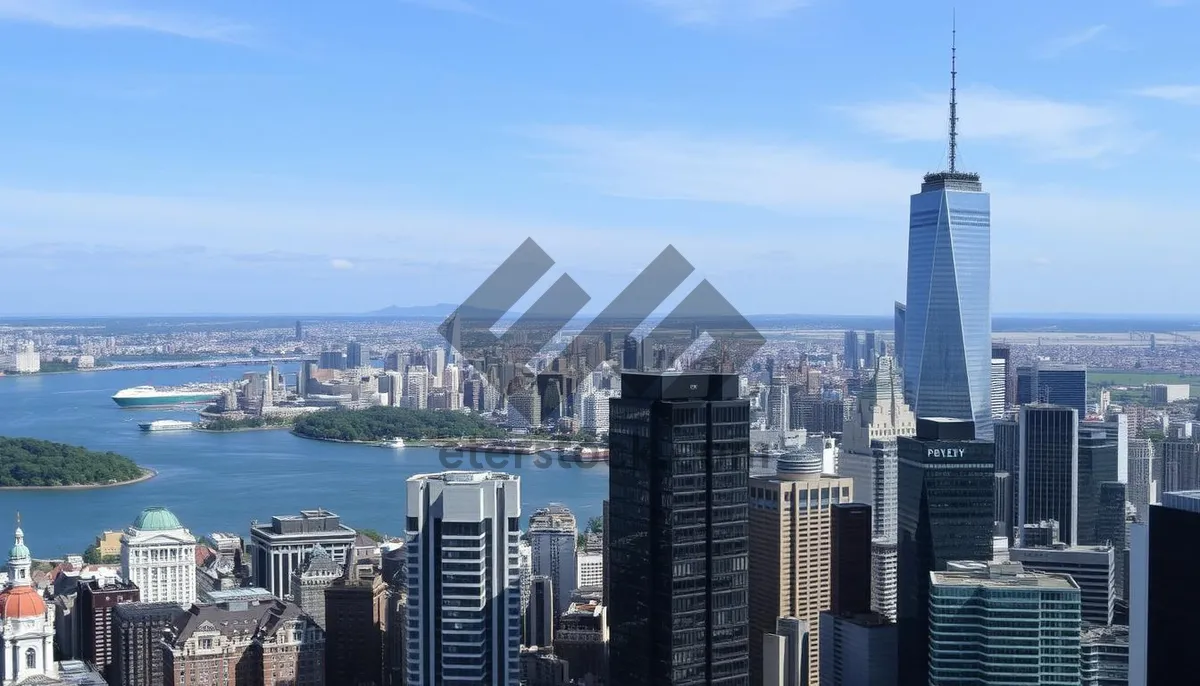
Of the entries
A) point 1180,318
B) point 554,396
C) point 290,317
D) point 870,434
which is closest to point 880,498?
point 870,434

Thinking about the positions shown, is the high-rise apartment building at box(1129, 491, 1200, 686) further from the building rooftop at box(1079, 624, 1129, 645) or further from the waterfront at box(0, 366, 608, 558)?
the waterfront at box(0, 366, 608, 558)

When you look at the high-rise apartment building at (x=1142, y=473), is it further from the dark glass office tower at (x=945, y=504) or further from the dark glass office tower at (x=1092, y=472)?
the dark glass office tower at (x=945, y=504)

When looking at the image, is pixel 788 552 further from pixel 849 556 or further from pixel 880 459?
pixel 880 459

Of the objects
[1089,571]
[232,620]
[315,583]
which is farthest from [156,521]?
[1089,571]

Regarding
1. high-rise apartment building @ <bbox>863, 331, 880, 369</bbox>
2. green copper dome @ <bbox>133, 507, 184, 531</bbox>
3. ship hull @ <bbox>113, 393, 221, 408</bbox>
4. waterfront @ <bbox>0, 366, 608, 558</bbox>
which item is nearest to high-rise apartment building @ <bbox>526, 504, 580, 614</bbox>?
waterfront @ <bbox>0, 366, 608, 558</bbox>

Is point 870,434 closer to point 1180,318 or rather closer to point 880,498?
point 880,498

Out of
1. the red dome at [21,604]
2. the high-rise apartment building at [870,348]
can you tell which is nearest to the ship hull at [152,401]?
the high-rise apartment building at [870,348]
